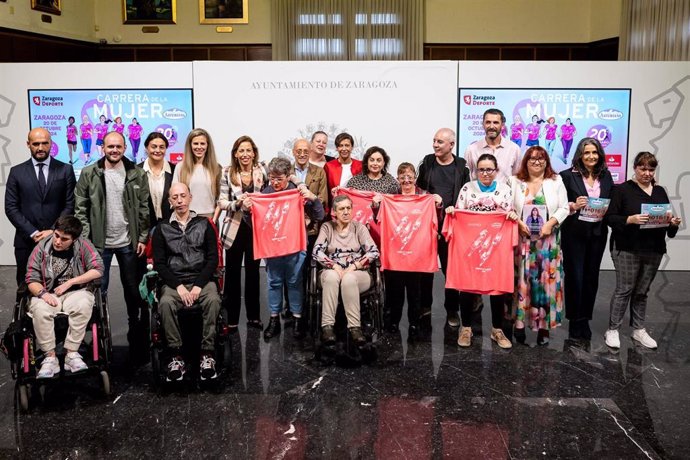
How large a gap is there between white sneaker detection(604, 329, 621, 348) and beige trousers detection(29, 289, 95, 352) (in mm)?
3295

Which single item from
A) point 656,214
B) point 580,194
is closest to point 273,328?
point 580,194

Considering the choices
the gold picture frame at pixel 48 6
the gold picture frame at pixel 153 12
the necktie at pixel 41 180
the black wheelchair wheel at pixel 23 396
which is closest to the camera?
the black wheelchair wheel at pixel 23 396

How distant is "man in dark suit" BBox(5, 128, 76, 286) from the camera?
410cm

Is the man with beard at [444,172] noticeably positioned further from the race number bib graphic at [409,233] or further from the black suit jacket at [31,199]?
the black suit jacket at [31,199]

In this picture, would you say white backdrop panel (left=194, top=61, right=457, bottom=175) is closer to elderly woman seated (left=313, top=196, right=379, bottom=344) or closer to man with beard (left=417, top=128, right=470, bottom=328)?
man with beard (left=417, top=128, right=470, bottom=328)

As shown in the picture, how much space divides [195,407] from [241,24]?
10296mm

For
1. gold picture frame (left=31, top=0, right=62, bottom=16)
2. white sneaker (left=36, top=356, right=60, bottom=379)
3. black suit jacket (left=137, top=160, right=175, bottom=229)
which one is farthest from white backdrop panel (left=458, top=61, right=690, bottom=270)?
gold picture frame (left=31, top=0, right=62, bottom=16)

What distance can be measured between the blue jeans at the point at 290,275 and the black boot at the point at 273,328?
0.14m

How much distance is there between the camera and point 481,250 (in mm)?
4109

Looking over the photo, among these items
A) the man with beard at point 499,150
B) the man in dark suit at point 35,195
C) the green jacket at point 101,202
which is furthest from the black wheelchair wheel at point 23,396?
the man with beard at point 499,150

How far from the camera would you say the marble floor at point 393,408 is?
2.85m

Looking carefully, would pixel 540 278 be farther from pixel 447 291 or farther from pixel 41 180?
pixel 41 180

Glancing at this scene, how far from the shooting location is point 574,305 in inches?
172

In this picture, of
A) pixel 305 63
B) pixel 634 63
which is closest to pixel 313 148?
pixel 305 63
